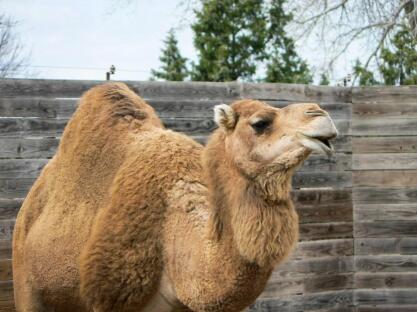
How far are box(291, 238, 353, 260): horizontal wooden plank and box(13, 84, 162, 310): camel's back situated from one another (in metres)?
2.64

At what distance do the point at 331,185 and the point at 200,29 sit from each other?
1724 centimetres

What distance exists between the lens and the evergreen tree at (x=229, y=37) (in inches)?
916

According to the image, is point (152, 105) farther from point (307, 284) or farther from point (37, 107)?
point (307, 284)

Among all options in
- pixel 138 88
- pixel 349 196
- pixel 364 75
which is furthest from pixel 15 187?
pixel 364 75

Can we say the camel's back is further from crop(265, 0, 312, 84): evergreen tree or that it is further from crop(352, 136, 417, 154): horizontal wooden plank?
crop(265, 0, 312, 84): evergreen tree

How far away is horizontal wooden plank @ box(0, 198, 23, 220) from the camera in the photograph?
5977mm

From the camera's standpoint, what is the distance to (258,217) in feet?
11.3

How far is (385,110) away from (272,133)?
3.76 m

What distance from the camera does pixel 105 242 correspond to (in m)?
3.93

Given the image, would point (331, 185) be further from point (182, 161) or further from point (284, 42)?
point (284, 42)

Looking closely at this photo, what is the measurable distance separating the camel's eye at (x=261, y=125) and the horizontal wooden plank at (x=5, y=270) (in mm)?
3281

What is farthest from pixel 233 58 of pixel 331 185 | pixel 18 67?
pixel 331 185

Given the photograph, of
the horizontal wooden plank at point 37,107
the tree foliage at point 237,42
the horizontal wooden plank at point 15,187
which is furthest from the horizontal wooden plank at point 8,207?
the tree foliage at point 237,42

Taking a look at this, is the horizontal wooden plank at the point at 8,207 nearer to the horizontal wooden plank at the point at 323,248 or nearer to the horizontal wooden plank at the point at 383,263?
the horizontal wooden plank at the point at 323,248
